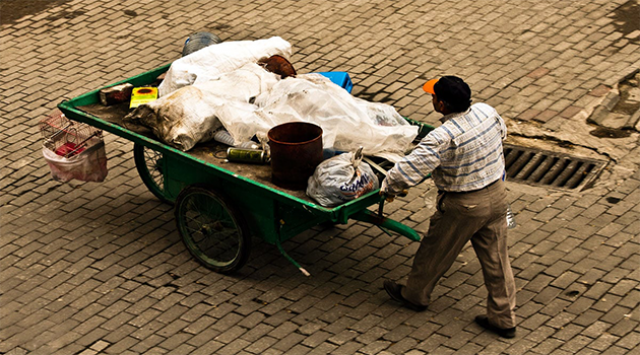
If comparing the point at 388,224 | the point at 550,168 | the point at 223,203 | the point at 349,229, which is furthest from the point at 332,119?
the point at 550,168

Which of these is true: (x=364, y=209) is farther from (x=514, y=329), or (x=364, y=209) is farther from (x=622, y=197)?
(x=622, y=197)

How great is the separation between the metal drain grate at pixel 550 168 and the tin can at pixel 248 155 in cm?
253

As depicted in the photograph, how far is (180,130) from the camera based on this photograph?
630 centimetres

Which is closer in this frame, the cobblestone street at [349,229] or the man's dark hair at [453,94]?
the man's dark hair at [453,94]

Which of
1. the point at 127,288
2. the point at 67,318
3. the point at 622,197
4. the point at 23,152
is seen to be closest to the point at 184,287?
the point at 127,288

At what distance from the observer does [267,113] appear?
6395mm

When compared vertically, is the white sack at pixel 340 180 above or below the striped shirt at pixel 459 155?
below

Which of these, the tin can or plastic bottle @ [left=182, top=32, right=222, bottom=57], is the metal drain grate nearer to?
the tin can

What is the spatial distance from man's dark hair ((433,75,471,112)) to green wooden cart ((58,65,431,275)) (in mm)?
786

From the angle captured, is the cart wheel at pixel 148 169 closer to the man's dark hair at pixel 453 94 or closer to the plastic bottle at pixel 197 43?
the plastic bottle at pixel 197 43

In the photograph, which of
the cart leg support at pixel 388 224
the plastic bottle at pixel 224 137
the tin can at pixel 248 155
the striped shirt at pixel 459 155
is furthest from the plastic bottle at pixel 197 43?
the striped shirt at pixel 459 155

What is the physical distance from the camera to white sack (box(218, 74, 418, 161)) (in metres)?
6.18

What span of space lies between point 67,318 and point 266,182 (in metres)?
1.71

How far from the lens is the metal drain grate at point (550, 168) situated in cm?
761
